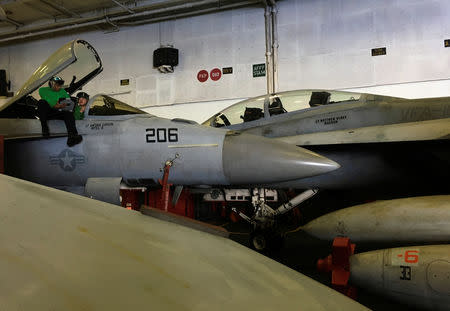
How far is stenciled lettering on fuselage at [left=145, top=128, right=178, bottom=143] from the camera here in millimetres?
4184

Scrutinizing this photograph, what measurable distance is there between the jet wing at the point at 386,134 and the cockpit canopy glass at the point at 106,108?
2.38 metres

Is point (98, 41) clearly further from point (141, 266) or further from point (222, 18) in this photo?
point (141, 266)

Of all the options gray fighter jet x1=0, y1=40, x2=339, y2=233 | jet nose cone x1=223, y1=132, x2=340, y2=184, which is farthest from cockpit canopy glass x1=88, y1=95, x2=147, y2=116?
jet nose cone x1=223, y1=132, x2=340, y2=184

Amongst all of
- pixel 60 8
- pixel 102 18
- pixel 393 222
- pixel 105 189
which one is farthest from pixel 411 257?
pixel 60 8

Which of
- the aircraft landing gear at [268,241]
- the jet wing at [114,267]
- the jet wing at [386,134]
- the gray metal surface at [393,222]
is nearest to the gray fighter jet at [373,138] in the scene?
the jet wing at [386,134]

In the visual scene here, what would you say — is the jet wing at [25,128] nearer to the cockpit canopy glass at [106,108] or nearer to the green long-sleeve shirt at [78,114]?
the green long-sleeve shirt at [78,114]

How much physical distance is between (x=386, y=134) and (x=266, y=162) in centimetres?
188

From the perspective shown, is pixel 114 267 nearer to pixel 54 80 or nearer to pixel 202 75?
pixel 54 80

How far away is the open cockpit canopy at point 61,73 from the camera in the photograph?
173 inches

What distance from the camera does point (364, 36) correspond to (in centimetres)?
898

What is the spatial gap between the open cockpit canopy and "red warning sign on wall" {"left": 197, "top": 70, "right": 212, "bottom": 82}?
5707mm

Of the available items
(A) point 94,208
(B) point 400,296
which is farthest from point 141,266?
(B) point 400,296

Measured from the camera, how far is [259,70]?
995cm

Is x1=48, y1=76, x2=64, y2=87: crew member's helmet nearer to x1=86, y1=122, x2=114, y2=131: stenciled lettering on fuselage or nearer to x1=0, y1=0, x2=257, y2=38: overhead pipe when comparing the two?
x1=86, y1=122, x2=114, y2=131: stenciled lettering on fuselage
